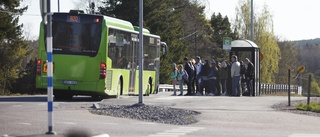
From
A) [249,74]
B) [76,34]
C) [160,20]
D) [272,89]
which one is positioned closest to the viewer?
[76,34]

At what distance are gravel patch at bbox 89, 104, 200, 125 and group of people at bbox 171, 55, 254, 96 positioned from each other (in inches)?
489

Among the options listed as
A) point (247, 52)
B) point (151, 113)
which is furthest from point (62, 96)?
point (247, 52)

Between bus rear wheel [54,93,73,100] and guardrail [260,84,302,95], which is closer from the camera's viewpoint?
bus rear wheel [54,93,73,100]

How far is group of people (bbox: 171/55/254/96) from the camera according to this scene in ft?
118

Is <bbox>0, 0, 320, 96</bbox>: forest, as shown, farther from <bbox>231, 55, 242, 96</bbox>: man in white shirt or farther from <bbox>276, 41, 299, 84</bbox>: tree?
<bbox>231, 55, 242, 96</bbox>: man in white shirt

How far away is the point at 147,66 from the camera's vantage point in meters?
34.5

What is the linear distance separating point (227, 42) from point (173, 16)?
37331mm

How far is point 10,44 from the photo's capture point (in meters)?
57.4

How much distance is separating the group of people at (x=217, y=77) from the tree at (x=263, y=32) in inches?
1909

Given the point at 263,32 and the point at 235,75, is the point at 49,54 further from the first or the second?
the point at 263,32

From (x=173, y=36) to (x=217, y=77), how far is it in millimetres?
37080

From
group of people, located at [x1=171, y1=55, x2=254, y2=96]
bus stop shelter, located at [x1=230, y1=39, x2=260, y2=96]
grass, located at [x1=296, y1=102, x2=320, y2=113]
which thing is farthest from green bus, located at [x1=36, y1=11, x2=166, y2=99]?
bus stop shelter, located at [x1=230, y1=39, x2=260, y2=96]

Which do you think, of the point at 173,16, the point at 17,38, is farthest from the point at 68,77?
the point at 173,16

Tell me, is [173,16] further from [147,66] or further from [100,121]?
[100,121]
